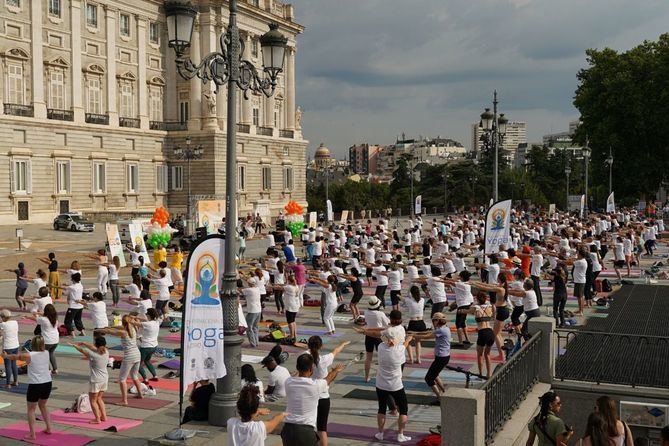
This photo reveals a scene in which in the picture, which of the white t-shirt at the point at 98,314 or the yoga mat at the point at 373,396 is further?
the white t-shirt at the point at 98,314

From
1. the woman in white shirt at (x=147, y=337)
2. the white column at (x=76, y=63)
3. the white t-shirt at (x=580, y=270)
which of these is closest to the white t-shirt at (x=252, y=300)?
the woman in white shirt at (x=147, y=337)

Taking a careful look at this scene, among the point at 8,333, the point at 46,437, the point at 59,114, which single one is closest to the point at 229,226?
the point at 46,437

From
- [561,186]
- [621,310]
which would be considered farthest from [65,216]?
[561,186]

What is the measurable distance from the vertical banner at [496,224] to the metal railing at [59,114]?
129 feet

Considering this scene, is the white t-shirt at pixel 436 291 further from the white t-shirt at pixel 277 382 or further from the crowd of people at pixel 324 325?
the white t-shirt at pixel 277 382

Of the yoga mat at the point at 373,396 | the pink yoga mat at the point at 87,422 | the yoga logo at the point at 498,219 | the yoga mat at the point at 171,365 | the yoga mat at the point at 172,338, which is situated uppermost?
the yoga logo at the point at 498,219

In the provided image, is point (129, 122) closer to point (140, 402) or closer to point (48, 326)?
point (48, 326)

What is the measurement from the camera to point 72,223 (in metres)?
47.1

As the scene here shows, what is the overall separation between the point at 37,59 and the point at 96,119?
6.68m

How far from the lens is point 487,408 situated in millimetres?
9062

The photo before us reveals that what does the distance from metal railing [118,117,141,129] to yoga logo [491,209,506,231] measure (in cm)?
4286

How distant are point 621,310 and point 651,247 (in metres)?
14.8

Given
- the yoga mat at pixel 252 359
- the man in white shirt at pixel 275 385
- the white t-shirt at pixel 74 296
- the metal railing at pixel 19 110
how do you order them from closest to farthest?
the man in white shirt at pixel 275 385 < the yoga mat at pixel 252 359 < the white t-shirt at pixel 74 296 < the metal railing at pixel 19 110

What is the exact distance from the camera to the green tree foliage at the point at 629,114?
61094mm
